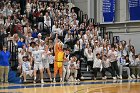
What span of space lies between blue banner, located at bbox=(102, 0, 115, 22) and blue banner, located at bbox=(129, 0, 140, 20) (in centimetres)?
143

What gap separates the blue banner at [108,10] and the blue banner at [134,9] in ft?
4.70

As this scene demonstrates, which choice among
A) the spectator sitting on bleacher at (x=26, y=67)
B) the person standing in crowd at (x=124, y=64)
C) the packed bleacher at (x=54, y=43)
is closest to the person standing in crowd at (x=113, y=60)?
the packed bleacher at (x=54, y=43)

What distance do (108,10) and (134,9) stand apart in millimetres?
2136

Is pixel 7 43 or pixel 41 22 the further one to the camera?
pixel 41 22

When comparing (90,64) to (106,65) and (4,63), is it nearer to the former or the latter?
(106,65)

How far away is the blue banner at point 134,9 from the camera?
995 inches

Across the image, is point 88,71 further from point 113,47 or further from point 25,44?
point 25,44

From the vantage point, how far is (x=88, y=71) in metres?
20.9

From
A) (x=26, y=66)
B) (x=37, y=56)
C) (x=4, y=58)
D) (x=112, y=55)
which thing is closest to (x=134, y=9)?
(x=112, y=55)

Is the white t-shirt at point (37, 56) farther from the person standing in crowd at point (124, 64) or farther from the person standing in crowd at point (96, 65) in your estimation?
the person standing in crowd at point (124, 64)

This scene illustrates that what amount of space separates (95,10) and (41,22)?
7.01m

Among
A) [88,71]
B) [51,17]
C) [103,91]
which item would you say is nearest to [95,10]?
[51,17]

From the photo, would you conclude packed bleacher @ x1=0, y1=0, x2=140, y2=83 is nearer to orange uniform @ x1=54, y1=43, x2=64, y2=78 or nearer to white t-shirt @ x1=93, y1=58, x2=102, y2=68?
white t-shirt @ x1=93, y1=58, x2=102, y2=68

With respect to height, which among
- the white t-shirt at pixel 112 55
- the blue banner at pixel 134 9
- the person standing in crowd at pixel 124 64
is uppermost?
the blue banner at pixel 134 9
